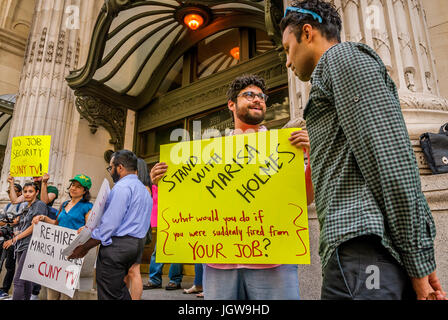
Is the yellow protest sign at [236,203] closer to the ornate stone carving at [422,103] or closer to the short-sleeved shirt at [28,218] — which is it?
the ornate stone carving at [422,103]

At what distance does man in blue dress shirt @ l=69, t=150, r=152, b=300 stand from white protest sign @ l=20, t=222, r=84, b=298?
68cm

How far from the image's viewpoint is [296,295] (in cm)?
161

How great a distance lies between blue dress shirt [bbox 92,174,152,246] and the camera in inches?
107

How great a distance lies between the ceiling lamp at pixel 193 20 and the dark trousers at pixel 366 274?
6.89m

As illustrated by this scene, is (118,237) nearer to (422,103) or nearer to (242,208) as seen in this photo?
(242,208)

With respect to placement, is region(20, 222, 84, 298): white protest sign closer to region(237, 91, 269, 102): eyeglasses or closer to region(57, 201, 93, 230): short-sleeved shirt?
region(57, 201, 93, 230): short-sleeved shirt

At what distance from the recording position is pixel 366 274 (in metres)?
0.95

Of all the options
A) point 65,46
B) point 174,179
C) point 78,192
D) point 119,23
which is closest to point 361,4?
point 174,179

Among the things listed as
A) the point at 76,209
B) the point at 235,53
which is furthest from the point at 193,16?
the point at 76,209

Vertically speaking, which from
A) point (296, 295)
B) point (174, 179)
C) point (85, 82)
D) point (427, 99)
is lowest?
point (296, 295)

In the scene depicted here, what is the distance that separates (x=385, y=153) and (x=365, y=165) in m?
0.07

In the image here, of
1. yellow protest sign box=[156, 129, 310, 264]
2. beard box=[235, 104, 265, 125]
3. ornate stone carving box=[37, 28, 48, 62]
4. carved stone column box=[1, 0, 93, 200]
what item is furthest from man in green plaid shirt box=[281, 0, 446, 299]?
ornate stone carving box=[37, 28, 48, 62]

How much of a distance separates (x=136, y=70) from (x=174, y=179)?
6562 mm
